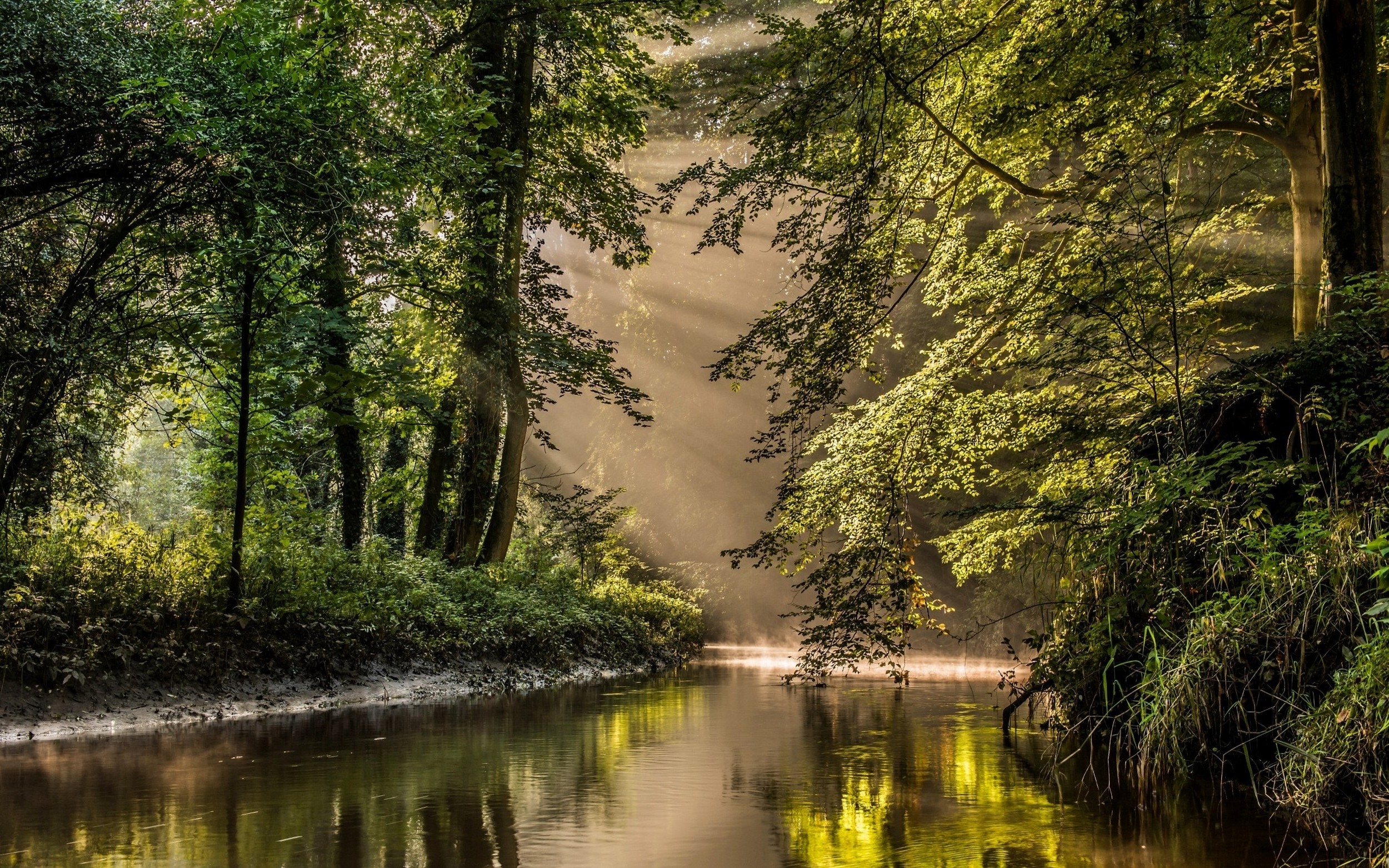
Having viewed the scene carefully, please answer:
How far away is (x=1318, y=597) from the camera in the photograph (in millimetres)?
4496

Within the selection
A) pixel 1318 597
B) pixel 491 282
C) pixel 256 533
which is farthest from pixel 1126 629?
pixel 491 282

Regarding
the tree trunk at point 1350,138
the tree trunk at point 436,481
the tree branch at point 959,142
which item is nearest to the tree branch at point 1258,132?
the tree branch at point 959,142

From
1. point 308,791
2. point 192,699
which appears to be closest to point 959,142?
point 308,791

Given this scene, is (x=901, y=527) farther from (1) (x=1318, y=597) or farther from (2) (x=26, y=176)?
(2) (x=26, y=176)

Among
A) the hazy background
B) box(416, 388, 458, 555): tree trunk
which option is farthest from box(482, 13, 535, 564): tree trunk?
the hazy background

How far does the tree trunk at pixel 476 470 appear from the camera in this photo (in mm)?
15188

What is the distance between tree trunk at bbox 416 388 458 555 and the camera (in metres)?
16.2

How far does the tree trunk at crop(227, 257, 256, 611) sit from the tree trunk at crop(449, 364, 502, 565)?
5.26 metres

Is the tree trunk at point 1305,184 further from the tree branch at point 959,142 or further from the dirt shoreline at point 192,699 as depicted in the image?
the dirt shoreline at point 192,699

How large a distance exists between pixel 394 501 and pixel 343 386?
8138mm

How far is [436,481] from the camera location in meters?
16.5

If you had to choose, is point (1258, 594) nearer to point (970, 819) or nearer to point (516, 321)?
point (970, 819)

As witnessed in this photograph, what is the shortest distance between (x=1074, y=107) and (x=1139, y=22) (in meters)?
1.15

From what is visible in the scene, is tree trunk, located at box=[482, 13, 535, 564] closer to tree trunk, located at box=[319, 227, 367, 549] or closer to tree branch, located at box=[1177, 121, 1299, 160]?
tree trunk, located at box=[319, 227, 367, 549]
